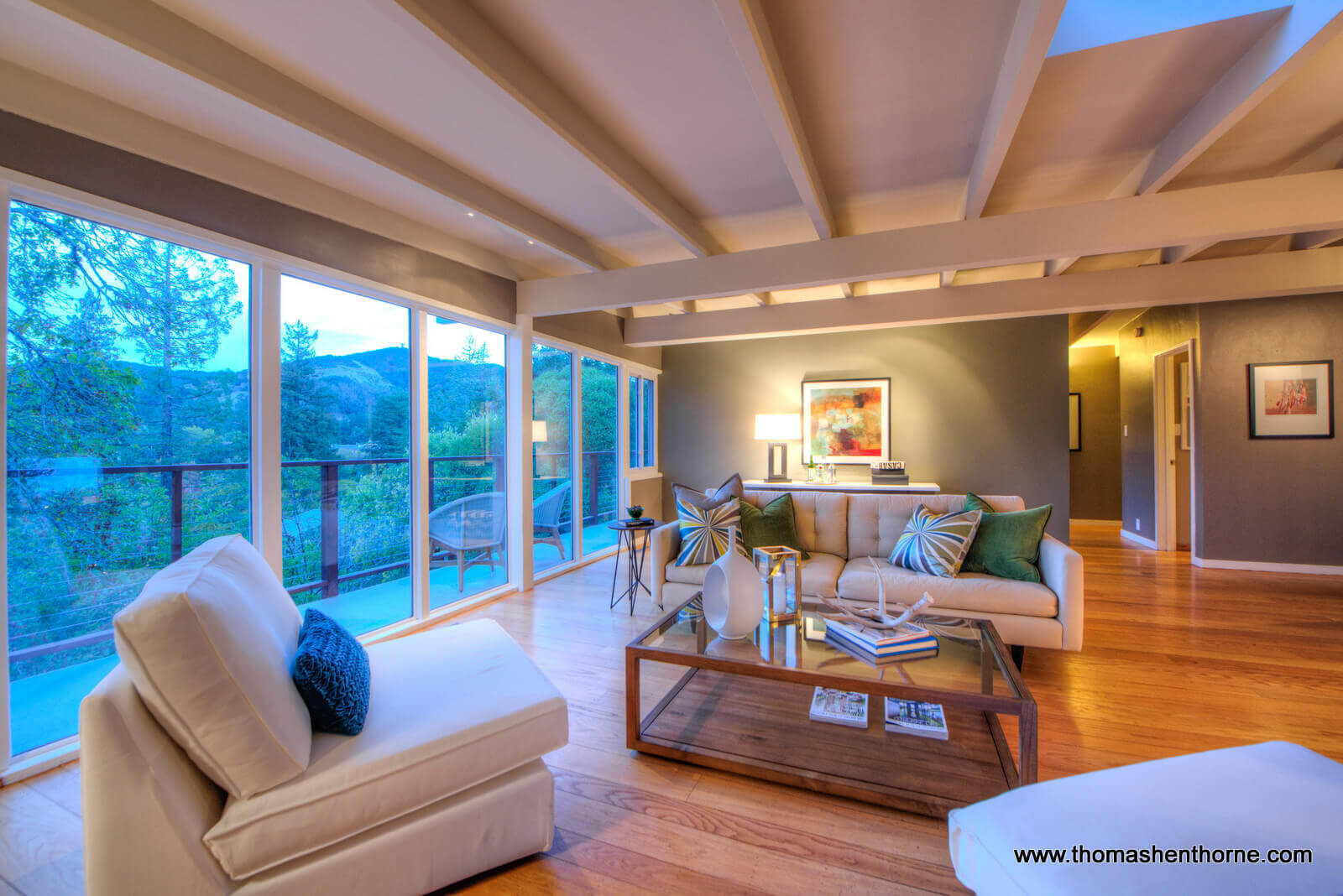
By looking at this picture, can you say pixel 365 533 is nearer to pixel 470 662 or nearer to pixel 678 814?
pixel 470 662

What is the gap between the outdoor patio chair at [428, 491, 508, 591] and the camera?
363cm

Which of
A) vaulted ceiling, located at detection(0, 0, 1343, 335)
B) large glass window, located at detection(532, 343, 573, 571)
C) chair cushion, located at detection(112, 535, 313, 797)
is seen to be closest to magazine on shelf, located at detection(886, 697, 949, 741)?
chair cushion, located at detection(112, 535, 313, 797)

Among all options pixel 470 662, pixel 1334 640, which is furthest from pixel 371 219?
pixel 1334 640

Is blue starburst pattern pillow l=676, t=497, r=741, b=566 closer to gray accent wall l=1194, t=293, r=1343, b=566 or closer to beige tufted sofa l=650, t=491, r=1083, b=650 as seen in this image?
beige tufted sofa l=650, t=491, r=1083, b=650

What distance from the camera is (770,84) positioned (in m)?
1.86

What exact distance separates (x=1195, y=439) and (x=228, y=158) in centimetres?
745

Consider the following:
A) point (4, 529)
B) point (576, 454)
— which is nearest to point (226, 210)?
point (4, 529)

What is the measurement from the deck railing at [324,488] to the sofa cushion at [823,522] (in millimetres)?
2007

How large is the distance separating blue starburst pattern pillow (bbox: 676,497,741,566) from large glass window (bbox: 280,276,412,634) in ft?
5.88

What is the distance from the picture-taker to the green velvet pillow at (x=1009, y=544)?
112 inches

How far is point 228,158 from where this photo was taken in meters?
2.38

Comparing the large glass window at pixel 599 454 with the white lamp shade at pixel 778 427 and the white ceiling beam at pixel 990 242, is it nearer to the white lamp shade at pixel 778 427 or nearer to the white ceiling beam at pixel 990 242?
the white ceiling beam at pixel 990 242

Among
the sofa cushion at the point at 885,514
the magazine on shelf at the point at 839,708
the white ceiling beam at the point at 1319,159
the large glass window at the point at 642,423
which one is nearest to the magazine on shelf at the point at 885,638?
the magazine on shelf at the point at 839,708

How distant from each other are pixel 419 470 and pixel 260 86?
209 cm
